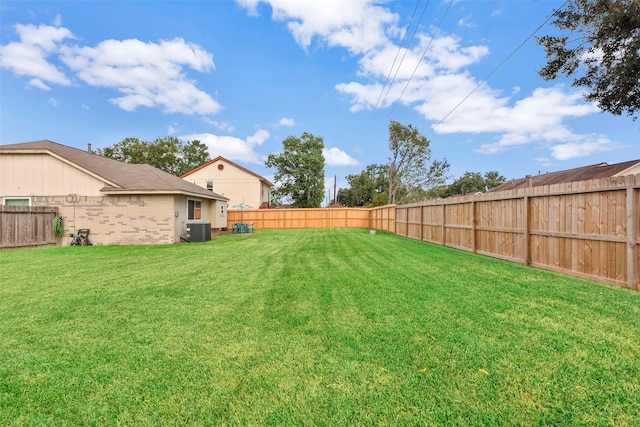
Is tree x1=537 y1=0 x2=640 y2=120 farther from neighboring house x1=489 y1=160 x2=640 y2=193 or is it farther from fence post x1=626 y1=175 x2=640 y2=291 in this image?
fence post x1=626 y1=175 x2=640 y2=291

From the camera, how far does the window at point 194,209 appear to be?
15047 mm

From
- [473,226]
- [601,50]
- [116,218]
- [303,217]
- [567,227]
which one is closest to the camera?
[567,227]

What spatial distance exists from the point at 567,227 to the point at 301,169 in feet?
102

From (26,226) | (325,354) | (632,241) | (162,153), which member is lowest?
(325,354)

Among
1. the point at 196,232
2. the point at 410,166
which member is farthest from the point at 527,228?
the point at 410,166

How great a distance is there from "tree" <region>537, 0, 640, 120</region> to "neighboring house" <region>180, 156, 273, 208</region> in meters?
23.6

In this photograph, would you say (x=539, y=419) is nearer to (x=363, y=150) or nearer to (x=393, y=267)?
(x=393, y=267)

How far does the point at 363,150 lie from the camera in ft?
93.2

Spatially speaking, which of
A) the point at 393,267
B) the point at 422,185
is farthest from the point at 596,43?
the point at 422,185


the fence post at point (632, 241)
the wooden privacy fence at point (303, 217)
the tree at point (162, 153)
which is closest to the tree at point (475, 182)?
the wooden privacy fence at point (303, 217)

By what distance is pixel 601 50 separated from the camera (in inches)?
373

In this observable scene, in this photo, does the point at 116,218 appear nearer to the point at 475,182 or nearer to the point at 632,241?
the point at 632,241

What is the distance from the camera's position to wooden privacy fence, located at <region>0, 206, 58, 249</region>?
34.9ft

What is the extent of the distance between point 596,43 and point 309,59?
480 inches
